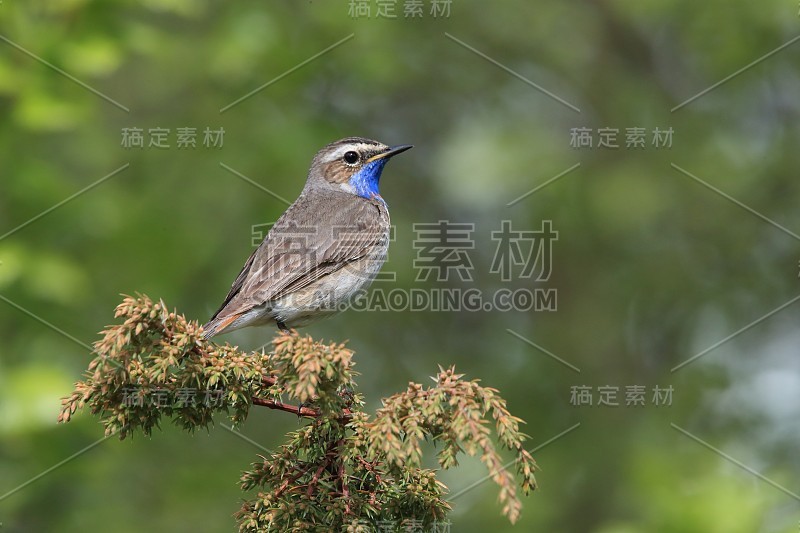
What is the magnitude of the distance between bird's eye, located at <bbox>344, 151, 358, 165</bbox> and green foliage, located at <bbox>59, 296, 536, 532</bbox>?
428 centimetres

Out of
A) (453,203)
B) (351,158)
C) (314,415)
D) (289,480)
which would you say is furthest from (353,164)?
(289,480)

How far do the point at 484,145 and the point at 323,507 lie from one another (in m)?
8.08

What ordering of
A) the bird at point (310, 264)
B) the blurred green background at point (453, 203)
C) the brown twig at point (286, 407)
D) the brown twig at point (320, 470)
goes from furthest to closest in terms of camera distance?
1. the blurred green background at point (453, 203)
2. the bird at point (310, 264)
3. the brown twig at point (286, 407)
4. the brown twig at point (320, 470)

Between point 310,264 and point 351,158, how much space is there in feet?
5.01

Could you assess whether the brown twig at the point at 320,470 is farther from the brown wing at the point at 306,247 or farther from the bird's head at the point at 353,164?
the bird's head at the point at 353,164

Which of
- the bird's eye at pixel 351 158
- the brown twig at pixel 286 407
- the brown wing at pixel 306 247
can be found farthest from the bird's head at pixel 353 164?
the brown twig at pixel 286 407

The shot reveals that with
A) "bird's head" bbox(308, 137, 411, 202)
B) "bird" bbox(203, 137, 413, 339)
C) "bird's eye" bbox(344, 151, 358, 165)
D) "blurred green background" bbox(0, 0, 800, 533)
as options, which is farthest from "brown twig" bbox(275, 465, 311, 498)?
"bird's eye" bbox(344, 151, 358, 165)

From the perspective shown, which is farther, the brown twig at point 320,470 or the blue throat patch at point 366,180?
the blue throat patch at point 366,180

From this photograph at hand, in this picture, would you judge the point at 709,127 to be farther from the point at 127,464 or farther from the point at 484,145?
the point at 127,464

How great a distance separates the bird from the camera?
20.4ft

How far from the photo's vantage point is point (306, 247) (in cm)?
671

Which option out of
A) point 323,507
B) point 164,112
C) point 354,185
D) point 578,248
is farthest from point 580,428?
point 323,507

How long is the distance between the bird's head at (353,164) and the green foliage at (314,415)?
4.25 m

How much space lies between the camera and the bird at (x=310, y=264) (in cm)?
622
